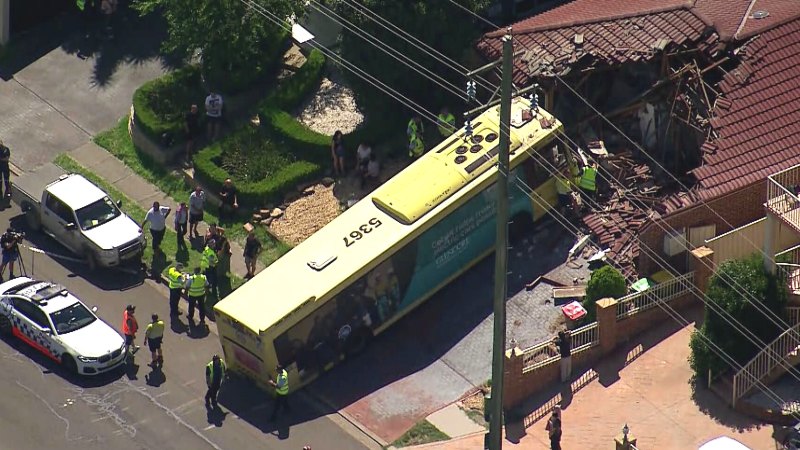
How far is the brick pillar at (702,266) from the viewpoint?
1813 inches

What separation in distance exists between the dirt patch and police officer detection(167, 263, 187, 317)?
330 cm

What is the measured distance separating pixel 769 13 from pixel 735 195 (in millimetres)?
5831

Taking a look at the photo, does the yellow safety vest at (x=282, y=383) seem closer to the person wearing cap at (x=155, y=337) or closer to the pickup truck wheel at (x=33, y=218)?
the person wearing cap at (x=155, y=337)

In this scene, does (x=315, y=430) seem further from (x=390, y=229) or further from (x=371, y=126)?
(x=371, y=126)

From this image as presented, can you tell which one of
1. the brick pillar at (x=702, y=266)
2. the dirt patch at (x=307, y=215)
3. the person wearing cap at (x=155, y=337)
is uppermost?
the brick pillar at (x=702, y=266)

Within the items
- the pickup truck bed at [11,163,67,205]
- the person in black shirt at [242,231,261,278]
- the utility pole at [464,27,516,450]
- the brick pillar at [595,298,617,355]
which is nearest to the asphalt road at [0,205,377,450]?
the person in black shirt at [242,231,261,278]

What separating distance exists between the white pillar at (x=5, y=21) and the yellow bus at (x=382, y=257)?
51.1ft

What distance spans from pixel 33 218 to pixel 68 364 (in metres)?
6.09

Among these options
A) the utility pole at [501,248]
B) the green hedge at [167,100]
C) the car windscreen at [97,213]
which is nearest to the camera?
the utility pole at [501,248]

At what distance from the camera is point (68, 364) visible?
46375 mm

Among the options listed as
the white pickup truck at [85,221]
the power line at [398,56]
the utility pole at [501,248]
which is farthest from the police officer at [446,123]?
the utility pole at [501,248]

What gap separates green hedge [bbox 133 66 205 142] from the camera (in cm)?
Answer: 5350

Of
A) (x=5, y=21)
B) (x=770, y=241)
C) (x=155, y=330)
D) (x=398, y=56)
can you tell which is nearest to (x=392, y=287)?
(x=155, y=330)

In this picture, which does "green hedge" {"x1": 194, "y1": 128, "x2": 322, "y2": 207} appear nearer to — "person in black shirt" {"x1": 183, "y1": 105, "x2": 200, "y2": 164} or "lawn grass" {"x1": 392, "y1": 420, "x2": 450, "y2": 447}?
"person in black shirt" {"x1": 183, "y1": 105, "x2": 200, "y2": 164}
